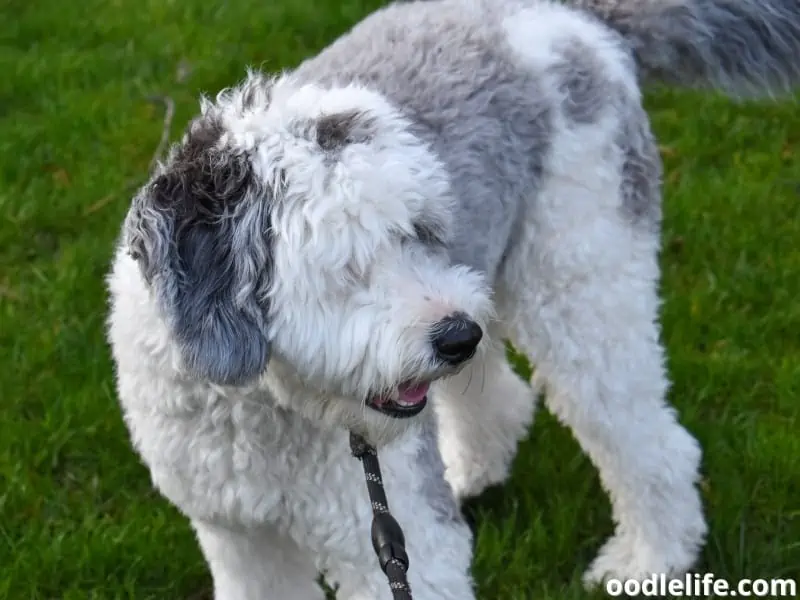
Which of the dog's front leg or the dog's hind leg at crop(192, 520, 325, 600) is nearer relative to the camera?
the dog's front leg

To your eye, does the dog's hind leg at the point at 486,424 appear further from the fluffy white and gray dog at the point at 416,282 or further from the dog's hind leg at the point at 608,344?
the dog's hind leg at the point at 608,344

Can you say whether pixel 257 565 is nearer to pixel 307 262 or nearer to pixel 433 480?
pixel 433 480

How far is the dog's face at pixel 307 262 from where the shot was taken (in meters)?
2.20

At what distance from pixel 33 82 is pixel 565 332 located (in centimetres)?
373

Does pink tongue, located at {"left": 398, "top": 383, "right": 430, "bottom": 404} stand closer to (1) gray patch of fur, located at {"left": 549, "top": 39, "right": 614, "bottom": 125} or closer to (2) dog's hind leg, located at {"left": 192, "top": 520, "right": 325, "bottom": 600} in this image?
(2) dog's hind leg, located at {"left": 192, "top": 520, "right": 325, "bottom": 600}

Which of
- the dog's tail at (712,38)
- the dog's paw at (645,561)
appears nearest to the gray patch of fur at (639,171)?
the dog's tail at (712,38)

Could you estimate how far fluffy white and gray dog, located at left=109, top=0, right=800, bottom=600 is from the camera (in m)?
2.23

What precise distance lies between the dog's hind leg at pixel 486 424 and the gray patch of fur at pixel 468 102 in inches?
32.3

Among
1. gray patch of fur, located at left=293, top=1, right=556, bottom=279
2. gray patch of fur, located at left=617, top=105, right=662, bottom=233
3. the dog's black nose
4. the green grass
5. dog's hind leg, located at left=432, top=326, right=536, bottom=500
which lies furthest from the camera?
dog's hind leg, located at left=432, top=326, right=536, bottom=500

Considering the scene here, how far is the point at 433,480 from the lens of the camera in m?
2.79

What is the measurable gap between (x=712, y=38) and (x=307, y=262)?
1685 mm

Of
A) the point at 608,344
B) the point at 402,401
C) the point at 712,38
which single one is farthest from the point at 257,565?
the point at 712,38

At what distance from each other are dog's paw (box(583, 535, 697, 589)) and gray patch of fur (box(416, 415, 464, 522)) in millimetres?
825

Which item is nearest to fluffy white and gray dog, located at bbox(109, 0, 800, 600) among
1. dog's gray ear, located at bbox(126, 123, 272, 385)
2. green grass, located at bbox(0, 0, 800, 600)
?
dog's gray ear, located at bbox(126, 123, 272, 385)
